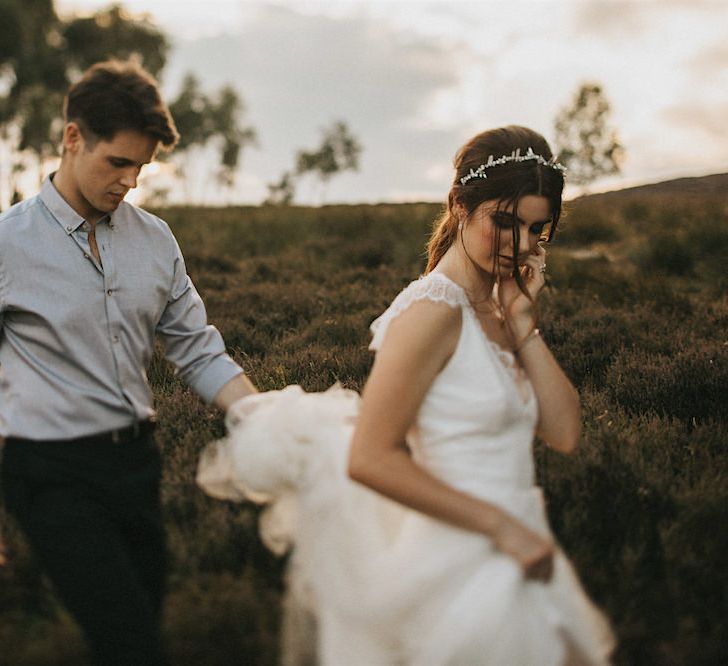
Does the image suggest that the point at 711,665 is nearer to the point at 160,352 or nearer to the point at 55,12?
the point at 160,352

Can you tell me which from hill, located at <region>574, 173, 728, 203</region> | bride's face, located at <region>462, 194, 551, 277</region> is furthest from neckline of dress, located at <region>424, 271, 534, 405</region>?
hill, located at <region>574, 173, 728, 203</region>

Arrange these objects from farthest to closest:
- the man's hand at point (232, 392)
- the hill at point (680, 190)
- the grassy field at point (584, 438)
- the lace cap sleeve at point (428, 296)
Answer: the hill at point (680, 190), the man's hand at point (232, 392), the grassy field at point (584, 438), the lace cap sleeve at point (428, 296)

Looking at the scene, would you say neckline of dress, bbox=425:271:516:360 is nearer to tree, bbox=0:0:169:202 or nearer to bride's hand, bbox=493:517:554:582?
bride's hand, bbox=493:517:554:582

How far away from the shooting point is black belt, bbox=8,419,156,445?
2.55m

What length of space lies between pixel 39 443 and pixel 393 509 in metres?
1.28

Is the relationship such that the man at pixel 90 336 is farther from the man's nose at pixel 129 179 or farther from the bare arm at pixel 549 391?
the bare arm at pixel 549 391

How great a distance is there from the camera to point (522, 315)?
2650mm

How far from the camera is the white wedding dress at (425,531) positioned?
1897 mm

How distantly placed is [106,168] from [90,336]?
0.63 metres

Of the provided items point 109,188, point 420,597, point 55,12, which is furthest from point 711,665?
point 55,12

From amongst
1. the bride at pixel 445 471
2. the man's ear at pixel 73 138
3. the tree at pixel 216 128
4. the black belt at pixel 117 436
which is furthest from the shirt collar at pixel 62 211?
the tree at pixel 216 128

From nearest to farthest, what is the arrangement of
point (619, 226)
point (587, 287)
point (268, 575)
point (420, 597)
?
1. point (420, 597)
2. point (268, 575)
3. point (587, 287)
4. point (619, 226)

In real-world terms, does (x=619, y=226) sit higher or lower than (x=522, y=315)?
higher

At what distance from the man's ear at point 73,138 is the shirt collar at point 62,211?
0.18 m
